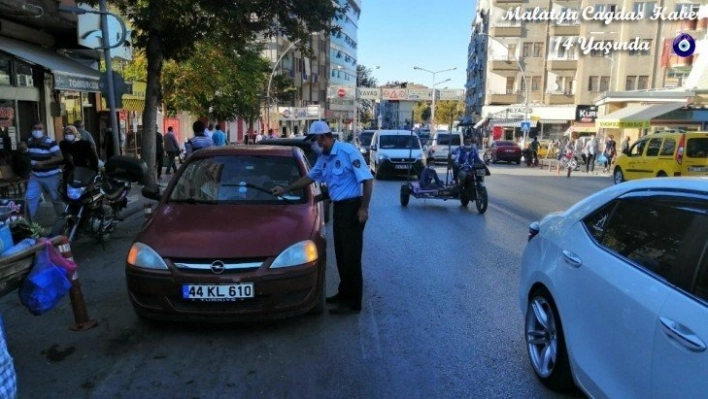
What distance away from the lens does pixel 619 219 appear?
129 inches

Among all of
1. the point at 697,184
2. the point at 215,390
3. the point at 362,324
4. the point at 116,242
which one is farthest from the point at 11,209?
the point at 697,184

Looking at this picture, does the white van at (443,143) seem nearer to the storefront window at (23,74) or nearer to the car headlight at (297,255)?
the storefront window at (23,74)

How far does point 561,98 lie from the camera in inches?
2327

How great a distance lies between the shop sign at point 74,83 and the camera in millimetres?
12669

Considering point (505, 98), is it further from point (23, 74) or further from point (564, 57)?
point (23, 74)

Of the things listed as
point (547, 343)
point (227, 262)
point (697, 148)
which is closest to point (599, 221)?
point (547, 343)

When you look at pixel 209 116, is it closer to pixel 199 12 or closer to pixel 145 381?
pixel 199 12

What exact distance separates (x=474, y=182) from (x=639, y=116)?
23.9 m

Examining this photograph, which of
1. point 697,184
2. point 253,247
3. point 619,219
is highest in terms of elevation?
point 697,184

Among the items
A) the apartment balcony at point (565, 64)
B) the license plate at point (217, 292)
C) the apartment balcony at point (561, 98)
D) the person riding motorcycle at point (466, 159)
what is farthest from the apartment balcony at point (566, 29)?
the license plate at point (217, 292)

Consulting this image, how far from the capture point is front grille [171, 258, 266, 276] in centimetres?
438

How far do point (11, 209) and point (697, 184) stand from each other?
15.6 feet

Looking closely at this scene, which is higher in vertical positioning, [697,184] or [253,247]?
[697,184]

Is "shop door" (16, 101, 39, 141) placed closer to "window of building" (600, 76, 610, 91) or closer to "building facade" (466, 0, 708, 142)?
"building facade" (466, 0, 708, 142)
